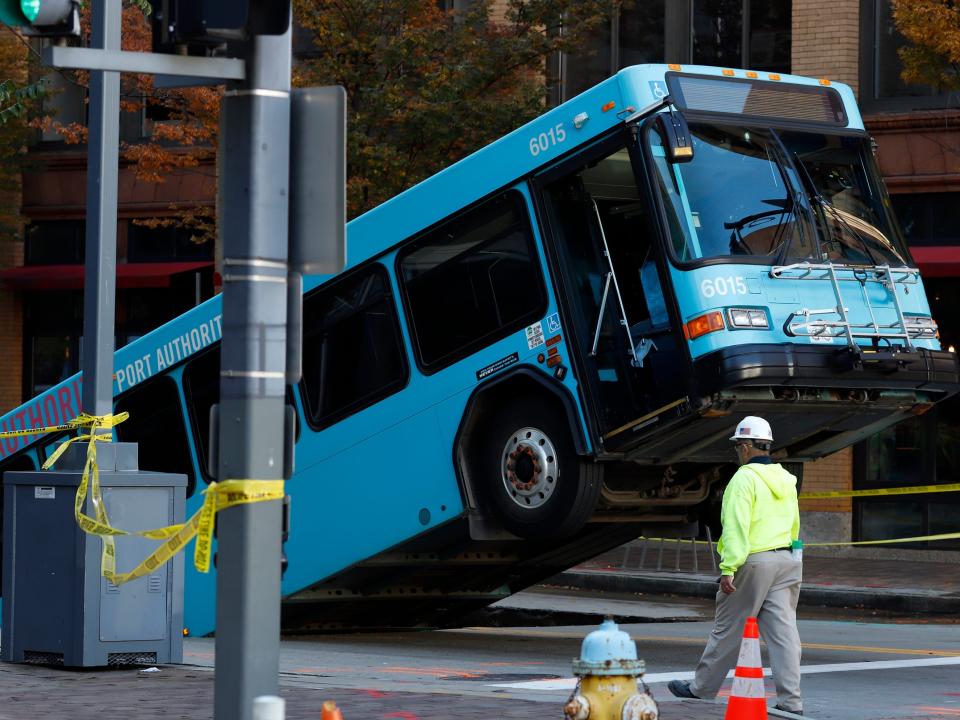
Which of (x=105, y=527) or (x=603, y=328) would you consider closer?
(x=105, y=527)

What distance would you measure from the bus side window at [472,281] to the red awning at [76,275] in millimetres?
14782

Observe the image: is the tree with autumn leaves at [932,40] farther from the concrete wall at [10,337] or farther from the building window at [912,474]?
the concrete wall at [10,337]

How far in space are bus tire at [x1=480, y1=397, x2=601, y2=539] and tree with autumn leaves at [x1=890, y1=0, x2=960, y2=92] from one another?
331 inches

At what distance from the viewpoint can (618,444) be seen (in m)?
11.4

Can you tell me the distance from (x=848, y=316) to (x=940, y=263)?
10211mm

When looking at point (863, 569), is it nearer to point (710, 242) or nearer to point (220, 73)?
point (710, 242)

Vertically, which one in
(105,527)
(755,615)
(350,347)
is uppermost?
(350,347)

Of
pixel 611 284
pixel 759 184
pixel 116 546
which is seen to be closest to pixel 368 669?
pixel 116 546

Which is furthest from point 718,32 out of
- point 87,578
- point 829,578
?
point 87,578

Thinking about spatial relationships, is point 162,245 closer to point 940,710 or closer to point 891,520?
point 891,520

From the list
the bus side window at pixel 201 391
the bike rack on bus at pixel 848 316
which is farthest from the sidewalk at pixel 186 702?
the bus side window at pixel 201 391

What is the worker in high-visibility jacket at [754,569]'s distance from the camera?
969 cm

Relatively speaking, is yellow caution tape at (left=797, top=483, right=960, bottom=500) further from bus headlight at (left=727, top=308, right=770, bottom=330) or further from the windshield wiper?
bus headlight at (left=727, top=308, right=770, bottom=330)

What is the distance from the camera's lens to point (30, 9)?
6059mm
